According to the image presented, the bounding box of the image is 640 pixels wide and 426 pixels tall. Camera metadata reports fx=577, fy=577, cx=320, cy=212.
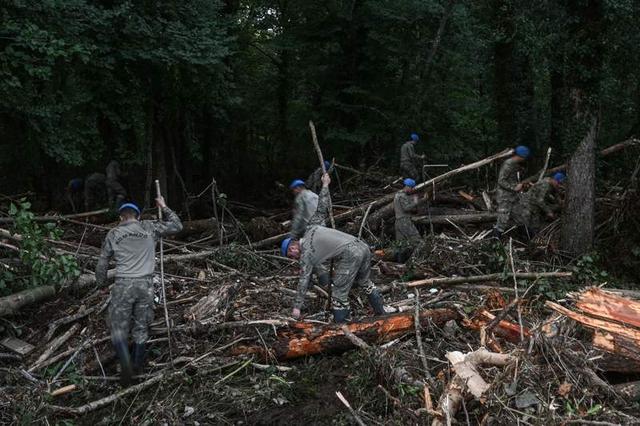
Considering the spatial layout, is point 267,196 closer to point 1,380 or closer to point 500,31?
point 500,31

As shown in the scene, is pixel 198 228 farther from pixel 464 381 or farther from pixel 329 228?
pixel 464 381

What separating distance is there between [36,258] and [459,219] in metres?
7.78

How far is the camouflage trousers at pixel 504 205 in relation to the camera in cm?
1057

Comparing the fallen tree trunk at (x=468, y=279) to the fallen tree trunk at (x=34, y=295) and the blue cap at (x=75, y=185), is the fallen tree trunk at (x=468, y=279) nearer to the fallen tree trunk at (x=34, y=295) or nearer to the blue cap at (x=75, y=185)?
the fallen tree trunk at (x=34, y=295)

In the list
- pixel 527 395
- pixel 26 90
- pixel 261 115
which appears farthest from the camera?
Answer: pixel 261 115

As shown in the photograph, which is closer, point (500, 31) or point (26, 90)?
point (26, 90)

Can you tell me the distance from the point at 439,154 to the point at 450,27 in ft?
11.7

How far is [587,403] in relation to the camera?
502 cm

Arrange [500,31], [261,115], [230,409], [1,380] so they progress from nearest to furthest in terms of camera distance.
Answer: [230,409], [1,380], [500,31], [261,115]

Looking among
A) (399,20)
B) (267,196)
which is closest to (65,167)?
(267,196)

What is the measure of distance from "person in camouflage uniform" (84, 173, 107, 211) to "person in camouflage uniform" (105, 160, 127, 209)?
0.74m

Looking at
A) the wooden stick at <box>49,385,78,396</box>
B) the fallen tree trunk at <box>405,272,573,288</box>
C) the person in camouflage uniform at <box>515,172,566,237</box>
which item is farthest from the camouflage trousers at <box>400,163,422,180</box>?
the wooden stick at <box>49,385,78,396</box>

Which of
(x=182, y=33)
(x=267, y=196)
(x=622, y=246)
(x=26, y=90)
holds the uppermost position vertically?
(x=182, y=33)

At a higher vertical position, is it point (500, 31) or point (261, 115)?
point (500, 31)
